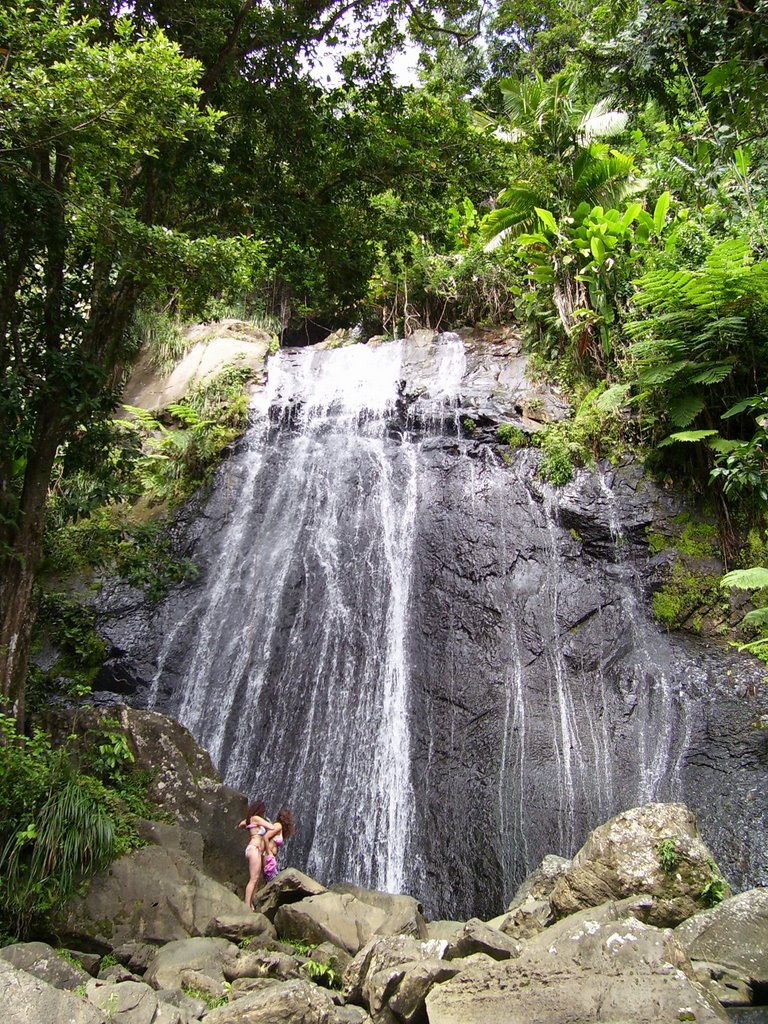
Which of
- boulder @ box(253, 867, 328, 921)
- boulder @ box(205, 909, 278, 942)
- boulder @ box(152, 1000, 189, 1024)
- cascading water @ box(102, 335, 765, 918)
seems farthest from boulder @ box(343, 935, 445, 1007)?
cascading water @ box(102, 335, 765, 918)

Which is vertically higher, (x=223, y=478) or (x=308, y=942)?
(x=223, y=478)

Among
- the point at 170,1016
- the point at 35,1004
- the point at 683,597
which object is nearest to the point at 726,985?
the point at 170,1016

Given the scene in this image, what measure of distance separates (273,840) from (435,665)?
3.14 meters

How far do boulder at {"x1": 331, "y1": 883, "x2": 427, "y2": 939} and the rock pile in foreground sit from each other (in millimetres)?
17

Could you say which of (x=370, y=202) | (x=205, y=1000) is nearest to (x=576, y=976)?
(x=205, y=1000)

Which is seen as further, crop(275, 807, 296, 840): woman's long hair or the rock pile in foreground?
crop(275, 807, 296, 840): woman's long hair

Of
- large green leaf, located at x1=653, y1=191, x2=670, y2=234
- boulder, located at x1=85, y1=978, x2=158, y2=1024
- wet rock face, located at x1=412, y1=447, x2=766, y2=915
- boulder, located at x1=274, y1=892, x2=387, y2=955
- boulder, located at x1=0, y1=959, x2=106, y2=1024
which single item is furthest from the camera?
large green leaf, located at x1=653, y1=191, x2=670, y2=234

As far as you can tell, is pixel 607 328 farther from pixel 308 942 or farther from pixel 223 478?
pixel 308 942

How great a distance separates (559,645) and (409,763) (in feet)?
7.85

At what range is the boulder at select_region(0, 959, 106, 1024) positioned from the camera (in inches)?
113

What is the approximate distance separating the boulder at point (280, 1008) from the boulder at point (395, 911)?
1.67m

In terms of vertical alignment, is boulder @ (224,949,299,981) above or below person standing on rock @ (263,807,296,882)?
below

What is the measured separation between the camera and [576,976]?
11.8 feet

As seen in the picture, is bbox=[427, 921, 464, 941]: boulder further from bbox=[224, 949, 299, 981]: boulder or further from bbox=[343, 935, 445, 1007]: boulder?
bbox=[224, 949, 299, 981]: boulder
